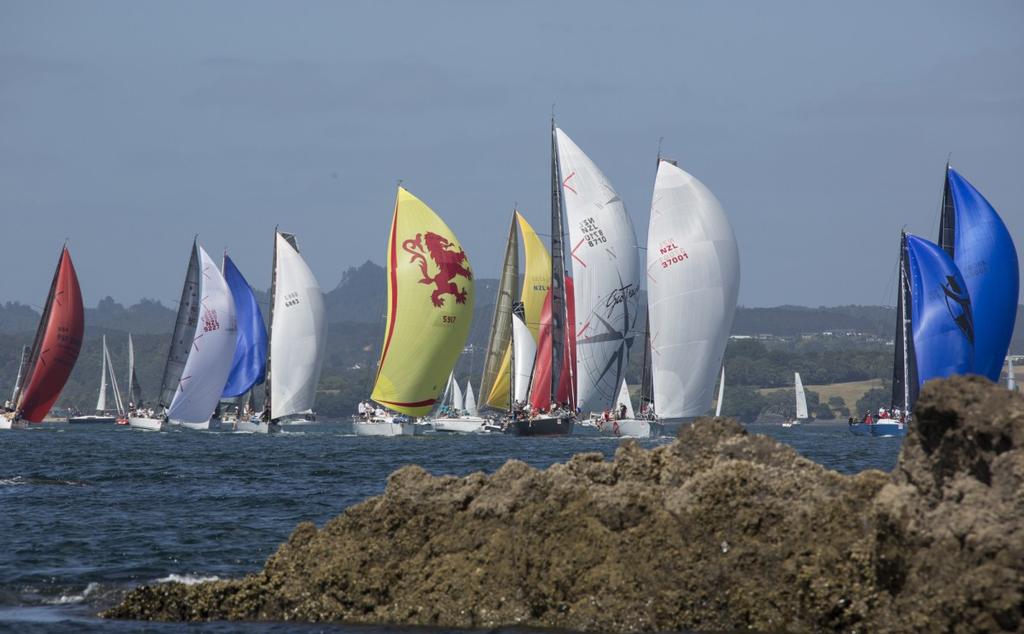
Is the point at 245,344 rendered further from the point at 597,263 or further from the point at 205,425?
the point at 597,263

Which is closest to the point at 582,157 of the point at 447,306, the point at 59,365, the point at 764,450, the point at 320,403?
Result: the point at 447,306

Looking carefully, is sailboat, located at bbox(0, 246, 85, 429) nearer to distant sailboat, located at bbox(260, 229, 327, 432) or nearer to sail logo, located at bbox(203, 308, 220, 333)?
sail logo, located at bbox(203, 308, 220, 333)

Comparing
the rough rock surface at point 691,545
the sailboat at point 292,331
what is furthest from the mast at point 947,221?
the rough rock surface at point 691,545

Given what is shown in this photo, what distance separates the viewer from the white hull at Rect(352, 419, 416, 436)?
53.0 metres

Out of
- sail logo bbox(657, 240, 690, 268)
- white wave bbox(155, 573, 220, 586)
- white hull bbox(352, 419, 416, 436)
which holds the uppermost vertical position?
sail logo bbox(657, 240, 690, 268)

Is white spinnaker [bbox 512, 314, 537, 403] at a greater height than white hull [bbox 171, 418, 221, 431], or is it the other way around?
white spinnaker [bbox 512, 314, 537, 403]

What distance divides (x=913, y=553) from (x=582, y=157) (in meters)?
41.1

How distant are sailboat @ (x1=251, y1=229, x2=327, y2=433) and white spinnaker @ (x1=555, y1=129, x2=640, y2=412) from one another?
1305 centimetres

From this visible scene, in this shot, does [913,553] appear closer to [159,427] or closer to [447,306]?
[447,306]

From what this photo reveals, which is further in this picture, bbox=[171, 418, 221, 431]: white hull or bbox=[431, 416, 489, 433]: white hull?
bbox=[171, 418, 221, 431]: white hull

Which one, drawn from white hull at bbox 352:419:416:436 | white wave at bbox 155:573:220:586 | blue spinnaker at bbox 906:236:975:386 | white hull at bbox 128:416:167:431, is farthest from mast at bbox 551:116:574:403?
white wave at bbox 155:573:220:586

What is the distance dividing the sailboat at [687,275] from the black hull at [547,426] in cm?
543

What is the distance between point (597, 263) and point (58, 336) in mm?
25836

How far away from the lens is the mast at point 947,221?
159ft
